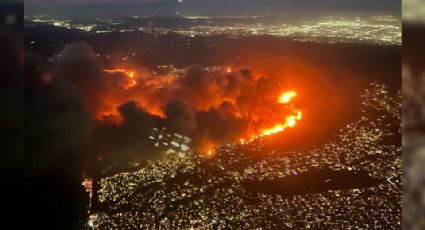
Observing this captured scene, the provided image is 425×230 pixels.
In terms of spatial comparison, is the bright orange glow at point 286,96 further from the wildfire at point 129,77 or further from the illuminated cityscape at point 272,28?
the illuminated cityscape at point 272,28

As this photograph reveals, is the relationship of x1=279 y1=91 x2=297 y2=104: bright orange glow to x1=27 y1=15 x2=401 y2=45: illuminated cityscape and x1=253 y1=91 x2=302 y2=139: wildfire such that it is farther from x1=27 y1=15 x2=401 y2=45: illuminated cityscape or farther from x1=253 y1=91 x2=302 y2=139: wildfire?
x1=27 y1=15 x2=401 y2=45: illuminated cityscape

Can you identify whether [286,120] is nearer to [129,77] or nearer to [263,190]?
[263,190]

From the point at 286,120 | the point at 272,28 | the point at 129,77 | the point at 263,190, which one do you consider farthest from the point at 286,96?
the point at 272,28

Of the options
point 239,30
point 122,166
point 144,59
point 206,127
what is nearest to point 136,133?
point 122,166

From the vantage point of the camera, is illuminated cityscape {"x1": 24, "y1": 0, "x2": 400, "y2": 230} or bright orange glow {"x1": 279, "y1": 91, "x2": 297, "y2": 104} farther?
bright orange glow {"x1": 279, "y1": 91, "x2": 297, "y2": 104}

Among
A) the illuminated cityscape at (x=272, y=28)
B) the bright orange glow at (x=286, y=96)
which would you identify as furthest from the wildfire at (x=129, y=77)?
the illuminated cityscape at (x=272, y=28)

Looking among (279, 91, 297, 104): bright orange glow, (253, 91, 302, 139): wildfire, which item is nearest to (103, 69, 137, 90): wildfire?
(253, 91, 302, 139): wildfire

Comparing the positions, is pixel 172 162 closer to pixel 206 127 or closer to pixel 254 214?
pixel 206 127

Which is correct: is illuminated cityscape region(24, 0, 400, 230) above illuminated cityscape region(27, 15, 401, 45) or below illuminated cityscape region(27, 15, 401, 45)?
below
